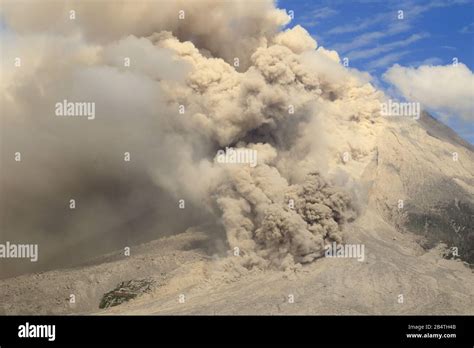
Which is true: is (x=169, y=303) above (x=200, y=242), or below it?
below

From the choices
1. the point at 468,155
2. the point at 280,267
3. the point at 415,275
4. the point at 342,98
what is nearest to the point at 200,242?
the point at 280,267

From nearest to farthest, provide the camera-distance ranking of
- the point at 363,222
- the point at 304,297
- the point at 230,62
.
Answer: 1. the point at 304,297
2. the point at 363,222
3. the point at 230,62

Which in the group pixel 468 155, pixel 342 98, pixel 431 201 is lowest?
pixel 431 201
